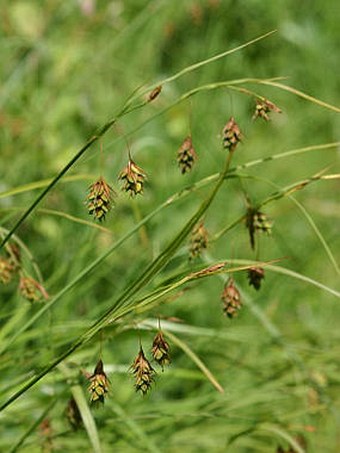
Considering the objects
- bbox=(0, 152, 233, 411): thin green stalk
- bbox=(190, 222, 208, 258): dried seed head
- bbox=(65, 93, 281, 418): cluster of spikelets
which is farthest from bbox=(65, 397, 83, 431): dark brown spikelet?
bbox=(190, 222, 208, 258): dried seed head

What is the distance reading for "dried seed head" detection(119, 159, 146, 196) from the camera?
4.31 feet

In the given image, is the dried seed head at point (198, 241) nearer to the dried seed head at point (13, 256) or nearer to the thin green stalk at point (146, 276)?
the thin green stalk at point (146, 276)

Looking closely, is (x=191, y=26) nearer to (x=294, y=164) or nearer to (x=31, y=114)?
(x=294, y=164)

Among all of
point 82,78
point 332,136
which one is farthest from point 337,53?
A: point 82,78

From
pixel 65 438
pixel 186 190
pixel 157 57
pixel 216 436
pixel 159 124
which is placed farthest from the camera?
pixel 157 57

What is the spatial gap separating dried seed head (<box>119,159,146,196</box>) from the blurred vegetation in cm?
9

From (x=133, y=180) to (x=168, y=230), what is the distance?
4.79ft

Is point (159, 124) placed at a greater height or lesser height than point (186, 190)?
greater

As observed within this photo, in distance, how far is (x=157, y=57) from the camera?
3531 mm

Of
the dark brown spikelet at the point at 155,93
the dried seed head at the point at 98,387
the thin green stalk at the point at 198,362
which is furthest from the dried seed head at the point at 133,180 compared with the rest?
the thin green stalk at the point at 198,362

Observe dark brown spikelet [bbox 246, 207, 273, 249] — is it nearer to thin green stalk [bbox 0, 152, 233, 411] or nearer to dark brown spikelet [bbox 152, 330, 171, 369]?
thin green stalk [bbox 0, 152, 233, 411]

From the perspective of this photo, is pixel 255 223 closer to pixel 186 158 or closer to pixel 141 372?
pixel 186 158

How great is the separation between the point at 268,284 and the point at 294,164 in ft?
3.29

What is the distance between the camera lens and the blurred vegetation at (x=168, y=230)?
6.36 feet
